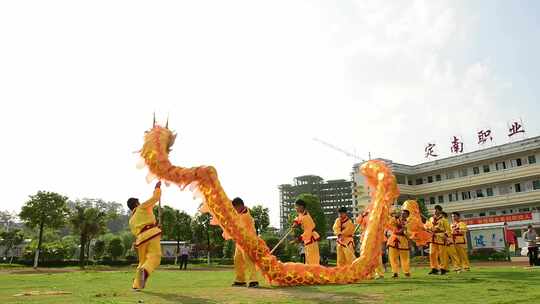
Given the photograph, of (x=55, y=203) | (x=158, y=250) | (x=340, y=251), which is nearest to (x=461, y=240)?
(x=340, y=251)

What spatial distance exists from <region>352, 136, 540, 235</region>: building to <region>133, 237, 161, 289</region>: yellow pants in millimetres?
34246

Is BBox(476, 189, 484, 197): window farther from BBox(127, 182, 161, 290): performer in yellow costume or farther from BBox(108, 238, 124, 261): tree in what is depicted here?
BBox(127, 182, 161, 290): performer in yellow costume

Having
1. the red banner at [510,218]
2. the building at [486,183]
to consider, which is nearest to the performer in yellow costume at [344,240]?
the building at [486,183]

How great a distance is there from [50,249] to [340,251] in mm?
37844

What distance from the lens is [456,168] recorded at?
2031 inches

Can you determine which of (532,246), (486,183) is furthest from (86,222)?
(486,183)

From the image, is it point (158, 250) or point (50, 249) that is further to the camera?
point (50, 249)

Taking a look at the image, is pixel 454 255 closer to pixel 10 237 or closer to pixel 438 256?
pixel 438 256

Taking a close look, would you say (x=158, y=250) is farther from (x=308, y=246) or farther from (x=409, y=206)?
(x=409, y=206)

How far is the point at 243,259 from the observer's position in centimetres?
952

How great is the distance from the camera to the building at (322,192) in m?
123

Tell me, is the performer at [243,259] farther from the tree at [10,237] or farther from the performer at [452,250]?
the tree at [10,237]

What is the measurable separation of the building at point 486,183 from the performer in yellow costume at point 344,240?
2959 centimetres

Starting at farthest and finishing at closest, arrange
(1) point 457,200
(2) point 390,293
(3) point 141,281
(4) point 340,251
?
(1) point 457,200
(4) point 340,251
(3) point 141,281
(2) point 390,293
